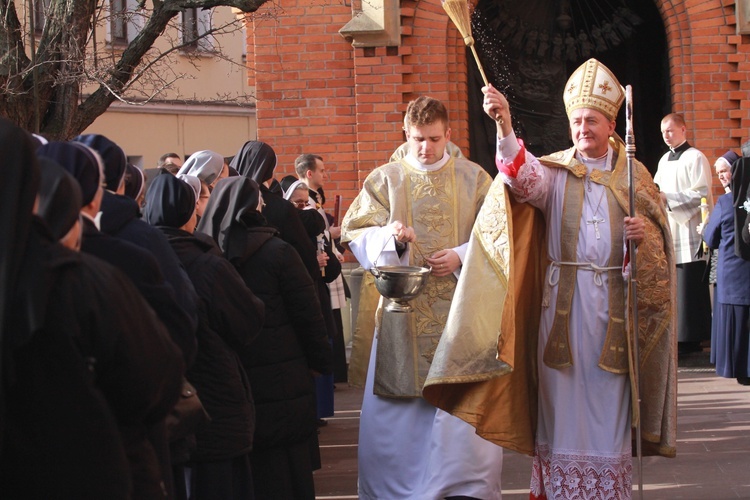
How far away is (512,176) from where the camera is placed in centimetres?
526

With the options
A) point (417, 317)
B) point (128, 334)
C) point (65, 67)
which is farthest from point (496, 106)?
point (65, 67)

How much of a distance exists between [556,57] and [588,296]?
8232mm

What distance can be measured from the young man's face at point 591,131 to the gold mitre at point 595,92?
28mm

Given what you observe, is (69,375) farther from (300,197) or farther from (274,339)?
(300,197)

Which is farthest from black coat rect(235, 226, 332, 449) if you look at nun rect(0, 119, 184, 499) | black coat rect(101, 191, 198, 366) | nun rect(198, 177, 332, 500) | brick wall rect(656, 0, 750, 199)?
brick wall rect(656, 0, 750, 199)

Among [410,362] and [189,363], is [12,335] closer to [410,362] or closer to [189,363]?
[189,363]

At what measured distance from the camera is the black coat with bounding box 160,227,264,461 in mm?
4496

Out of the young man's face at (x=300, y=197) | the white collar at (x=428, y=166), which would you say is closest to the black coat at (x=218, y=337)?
the white collar at (x=428, y=166)

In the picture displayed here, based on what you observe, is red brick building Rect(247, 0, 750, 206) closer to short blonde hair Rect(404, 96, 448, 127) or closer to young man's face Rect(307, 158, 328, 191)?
young man's face Rect(307, 158, 328, 191)

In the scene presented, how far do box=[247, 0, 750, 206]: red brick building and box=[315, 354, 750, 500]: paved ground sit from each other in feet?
8.89

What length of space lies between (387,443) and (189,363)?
8.89 feet

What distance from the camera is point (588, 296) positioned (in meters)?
5.32

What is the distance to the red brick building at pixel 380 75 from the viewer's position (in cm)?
1122

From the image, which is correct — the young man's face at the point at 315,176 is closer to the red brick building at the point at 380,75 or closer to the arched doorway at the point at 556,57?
the red brick building at the point at 380,75
